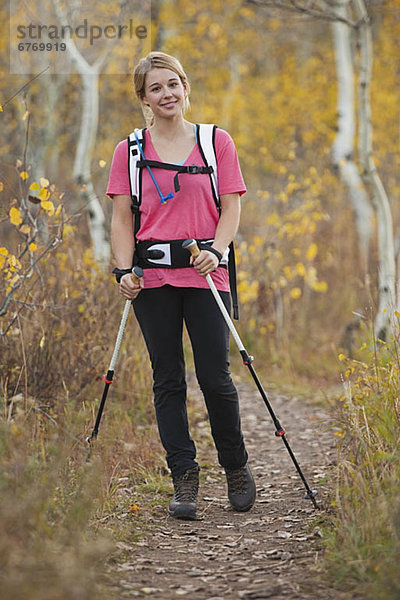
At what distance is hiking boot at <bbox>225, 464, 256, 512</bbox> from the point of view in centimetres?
394

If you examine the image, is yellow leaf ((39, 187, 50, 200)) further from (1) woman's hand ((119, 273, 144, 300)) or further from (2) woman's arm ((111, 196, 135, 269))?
(1) woman's hand ((119, 273, 144, 300))

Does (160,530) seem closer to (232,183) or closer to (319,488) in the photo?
(319,488)

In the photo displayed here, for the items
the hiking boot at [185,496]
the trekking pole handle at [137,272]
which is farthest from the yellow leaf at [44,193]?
Result: the hiking boot at [185,496]

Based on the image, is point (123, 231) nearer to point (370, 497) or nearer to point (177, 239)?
point (177, 239)

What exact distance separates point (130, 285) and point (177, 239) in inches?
12.2

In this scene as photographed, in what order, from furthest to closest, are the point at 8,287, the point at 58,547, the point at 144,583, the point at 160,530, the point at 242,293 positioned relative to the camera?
1. the point at 242,293
2. the point at 8,287
3. the point at 160,530
4. the point at 144,583
5. the point at 58,547

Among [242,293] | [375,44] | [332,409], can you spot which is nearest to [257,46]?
[375,44]

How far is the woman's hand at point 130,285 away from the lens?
12.1ft

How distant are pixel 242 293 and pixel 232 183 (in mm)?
4520

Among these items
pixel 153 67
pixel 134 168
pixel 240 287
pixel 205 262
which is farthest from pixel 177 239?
pixel 240 287

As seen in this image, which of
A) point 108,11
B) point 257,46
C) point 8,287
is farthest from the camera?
point 257,46

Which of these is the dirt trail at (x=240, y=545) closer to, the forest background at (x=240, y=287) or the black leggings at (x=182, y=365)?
the forest background at (x=240, y=287)

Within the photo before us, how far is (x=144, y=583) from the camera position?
9.62 feet

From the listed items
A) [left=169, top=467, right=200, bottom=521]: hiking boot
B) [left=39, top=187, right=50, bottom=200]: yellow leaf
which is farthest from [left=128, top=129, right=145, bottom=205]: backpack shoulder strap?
[left=169, top=467, right=200, bottom=521]: hiking boot
